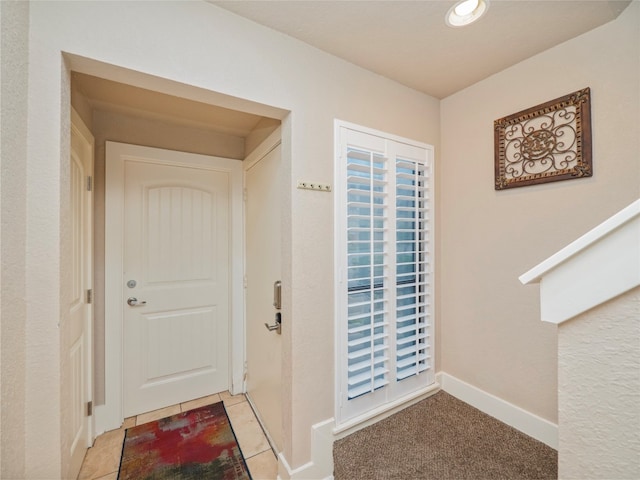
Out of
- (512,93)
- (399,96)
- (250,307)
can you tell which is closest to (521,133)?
(512,93)

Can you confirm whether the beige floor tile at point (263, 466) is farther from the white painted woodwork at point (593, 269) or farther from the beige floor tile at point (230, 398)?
the white painted woodwork at point (593, 269)

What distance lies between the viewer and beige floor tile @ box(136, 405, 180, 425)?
204 centimetres

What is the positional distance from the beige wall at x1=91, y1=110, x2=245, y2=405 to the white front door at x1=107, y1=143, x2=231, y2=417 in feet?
0.27

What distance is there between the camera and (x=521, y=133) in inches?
67.2

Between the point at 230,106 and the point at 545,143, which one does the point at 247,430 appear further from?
the point at 545,143

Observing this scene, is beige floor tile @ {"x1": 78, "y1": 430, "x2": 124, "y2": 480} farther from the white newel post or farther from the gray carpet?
the white newel post

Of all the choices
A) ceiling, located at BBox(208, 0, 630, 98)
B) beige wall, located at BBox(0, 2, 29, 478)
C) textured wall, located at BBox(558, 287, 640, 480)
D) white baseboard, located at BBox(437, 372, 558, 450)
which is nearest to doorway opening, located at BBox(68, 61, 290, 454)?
ceiling, located at BBox(208, 0, 630, 98)

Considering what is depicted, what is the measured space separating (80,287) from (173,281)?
606mm

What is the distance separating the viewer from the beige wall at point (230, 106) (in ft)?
3.20

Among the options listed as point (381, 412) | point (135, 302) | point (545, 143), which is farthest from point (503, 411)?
point (135, 302)

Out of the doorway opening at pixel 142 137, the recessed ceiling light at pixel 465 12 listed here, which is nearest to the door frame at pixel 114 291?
the doorway opening at pixel 142 137

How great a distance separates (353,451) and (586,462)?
1.29 metres

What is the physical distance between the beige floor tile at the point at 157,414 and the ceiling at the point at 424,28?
2.71 m

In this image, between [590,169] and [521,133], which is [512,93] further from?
[590,169]
